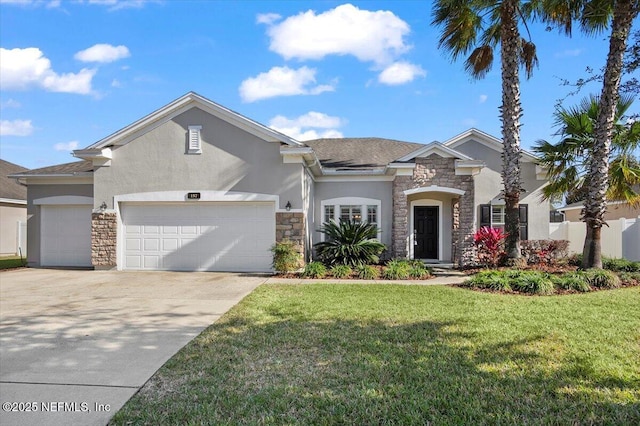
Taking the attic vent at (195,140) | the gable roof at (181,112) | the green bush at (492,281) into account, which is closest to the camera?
the green bush at (492,281)

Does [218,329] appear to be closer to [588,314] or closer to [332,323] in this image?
[332,323]

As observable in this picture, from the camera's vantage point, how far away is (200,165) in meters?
13.2

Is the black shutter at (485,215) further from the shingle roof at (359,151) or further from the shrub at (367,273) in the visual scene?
the shrub at (367,273)

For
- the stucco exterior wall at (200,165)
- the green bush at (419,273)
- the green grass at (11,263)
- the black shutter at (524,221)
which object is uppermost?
the stucco exterior wall at (200,165)

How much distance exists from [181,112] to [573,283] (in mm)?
12484

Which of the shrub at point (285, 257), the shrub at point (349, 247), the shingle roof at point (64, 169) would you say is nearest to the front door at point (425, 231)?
the shrub at point (349, 247)

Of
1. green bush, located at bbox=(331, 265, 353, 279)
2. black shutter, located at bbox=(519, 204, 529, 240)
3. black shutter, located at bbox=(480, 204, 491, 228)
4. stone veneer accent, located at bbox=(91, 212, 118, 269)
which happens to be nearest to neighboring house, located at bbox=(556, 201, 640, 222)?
black shutter, located at bbox=(519, 204, 529, 240)

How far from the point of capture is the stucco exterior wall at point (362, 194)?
600 inches

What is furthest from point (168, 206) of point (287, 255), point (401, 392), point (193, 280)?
point (401, 392)

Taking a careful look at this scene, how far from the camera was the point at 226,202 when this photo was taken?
1313cm

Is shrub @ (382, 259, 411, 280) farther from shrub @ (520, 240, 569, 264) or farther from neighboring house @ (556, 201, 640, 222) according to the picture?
neighboring house @ (556, 201, 640, 222)

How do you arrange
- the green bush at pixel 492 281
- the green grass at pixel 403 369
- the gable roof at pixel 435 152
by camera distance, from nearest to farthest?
1. the green grass at pixel 403 369
2. the green bush at pixel 492 281
3. the gable roof at pixel 435 152

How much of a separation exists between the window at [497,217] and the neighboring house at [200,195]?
149 cm

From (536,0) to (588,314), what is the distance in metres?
9.86
